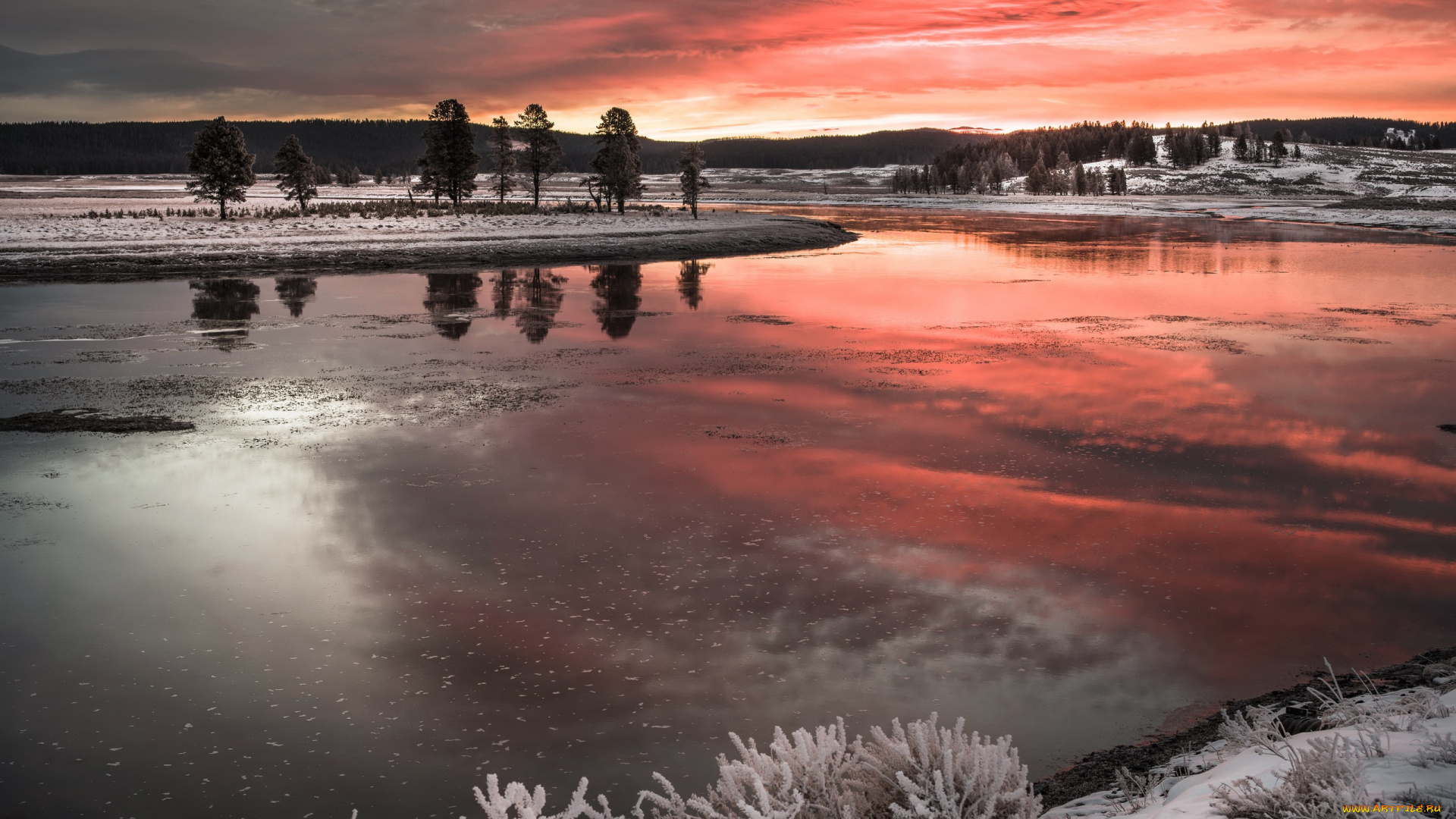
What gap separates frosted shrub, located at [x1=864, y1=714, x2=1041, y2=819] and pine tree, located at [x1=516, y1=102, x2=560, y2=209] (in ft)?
237

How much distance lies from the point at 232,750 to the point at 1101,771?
17.0 ft

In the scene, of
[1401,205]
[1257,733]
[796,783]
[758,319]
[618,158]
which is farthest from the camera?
[1401,205]

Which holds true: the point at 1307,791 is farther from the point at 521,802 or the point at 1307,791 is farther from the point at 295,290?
the point at 295,290

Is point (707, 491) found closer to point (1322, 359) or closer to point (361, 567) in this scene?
point (361, 567)

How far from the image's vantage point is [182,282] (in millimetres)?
30750

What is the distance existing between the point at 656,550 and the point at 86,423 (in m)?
9.31

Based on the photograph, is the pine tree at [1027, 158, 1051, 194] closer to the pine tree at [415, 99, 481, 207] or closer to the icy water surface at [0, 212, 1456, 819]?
the pine tree at [415, 99, 481, 207]

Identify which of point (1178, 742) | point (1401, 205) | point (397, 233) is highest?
point (1401, 205)

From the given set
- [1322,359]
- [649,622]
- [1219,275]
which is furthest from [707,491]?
[1219,275]

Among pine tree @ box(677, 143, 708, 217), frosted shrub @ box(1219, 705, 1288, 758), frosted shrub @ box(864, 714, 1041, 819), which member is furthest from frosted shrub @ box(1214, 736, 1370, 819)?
pine tree @ box(677, 143, 708, 217)

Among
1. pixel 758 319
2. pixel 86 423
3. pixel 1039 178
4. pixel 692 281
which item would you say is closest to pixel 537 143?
pixel 692 281

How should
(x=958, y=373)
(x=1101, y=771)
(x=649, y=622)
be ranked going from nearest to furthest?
(x=1101, y=771), (x=649, y=622), (x=958, y=373)

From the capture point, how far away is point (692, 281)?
106 ft

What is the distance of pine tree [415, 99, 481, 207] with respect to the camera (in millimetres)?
69500
